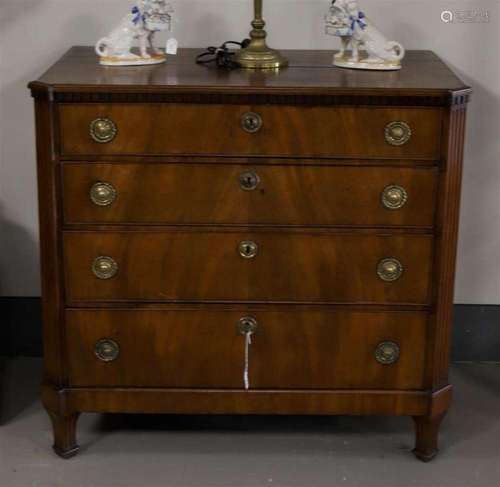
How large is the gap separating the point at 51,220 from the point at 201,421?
2.41 feet

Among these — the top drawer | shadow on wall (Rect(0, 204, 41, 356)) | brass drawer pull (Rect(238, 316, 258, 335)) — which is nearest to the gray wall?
shadow on wall (Rect(0, 204, 41, 356))

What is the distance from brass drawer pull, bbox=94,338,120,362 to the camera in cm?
256

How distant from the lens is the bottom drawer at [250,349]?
255cm

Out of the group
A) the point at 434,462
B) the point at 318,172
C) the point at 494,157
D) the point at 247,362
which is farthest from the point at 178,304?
the point at 494,157

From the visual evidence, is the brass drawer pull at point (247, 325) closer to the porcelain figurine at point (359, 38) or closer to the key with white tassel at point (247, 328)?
the key with white tassel at point (247, 328)

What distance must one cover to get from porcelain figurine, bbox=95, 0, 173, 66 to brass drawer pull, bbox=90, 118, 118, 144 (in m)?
0.27

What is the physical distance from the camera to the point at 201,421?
9.47 feet

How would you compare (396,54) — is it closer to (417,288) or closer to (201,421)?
(417,288)

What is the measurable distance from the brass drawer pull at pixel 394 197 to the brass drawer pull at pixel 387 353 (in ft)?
1.08

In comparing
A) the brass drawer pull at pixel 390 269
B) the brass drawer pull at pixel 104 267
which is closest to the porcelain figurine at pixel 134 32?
the brass drawer pull at pixel 104 267

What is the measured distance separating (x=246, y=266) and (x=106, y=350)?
39 centimetres

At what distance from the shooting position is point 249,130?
2.42 meters

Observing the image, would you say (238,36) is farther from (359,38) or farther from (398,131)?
(398,131)

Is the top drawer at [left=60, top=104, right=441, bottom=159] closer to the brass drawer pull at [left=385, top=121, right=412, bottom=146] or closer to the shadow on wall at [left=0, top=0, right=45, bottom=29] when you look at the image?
the brass drawer pull at [left=385, top=121, right=412, bottom=146]
